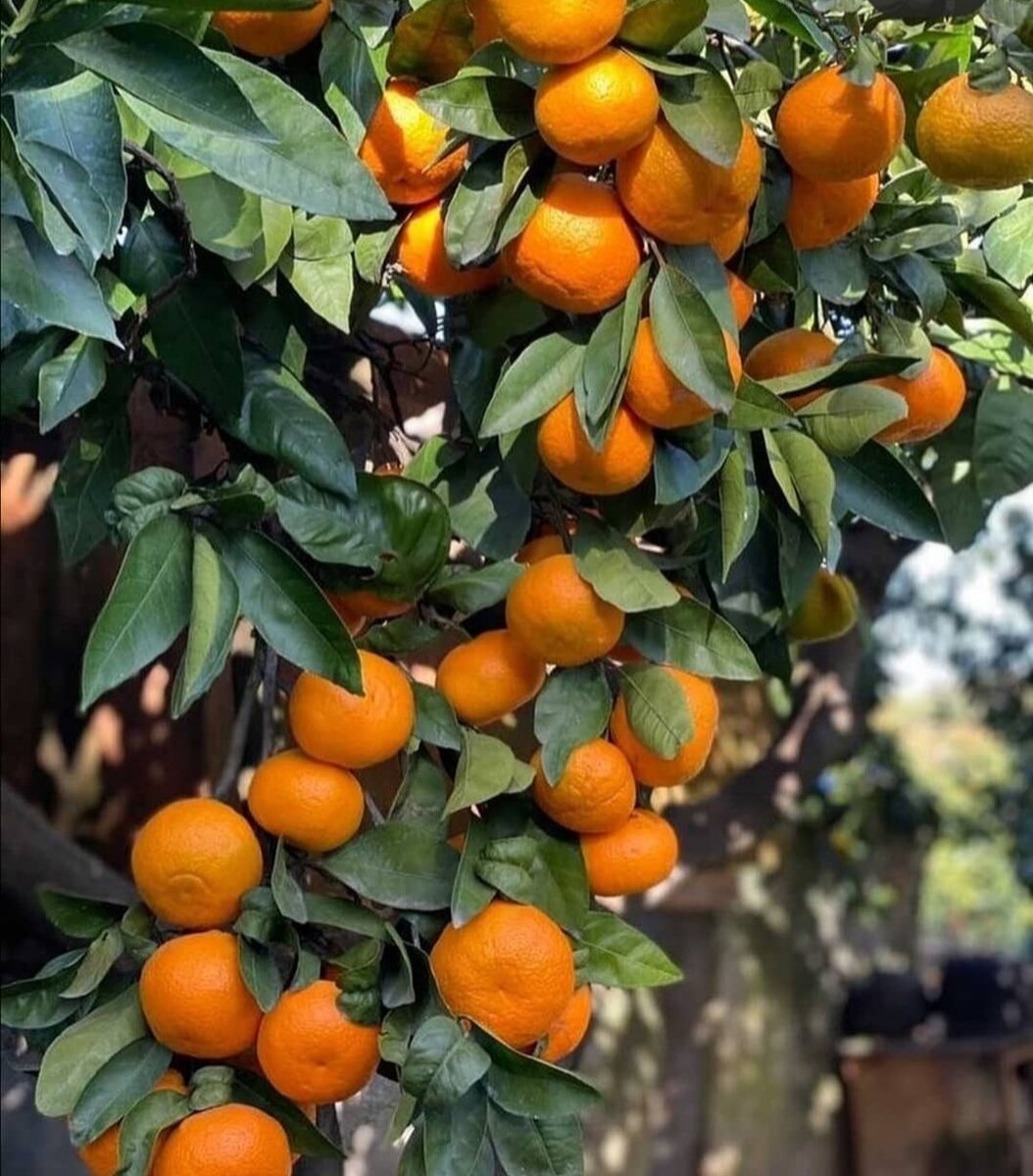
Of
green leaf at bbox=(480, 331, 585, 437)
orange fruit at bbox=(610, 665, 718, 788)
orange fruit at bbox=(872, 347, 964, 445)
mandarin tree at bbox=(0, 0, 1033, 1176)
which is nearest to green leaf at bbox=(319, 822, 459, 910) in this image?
mandarin tree at bbox=(0, 0, 1033, 1176)

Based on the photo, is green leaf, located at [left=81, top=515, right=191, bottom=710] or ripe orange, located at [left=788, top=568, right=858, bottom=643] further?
ripe orange, located at [left=788, top=568, right=858, bottom=643]

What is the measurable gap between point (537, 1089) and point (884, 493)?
13.4 inches

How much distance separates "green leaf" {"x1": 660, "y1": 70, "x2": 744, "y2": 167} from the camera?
0.58 m

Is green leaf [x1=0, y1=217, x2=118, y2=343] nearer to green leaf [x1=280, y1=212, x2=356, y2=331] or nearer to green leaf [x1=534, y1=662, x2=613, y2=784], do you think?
green leaf [x1=280, y1=212, x2=356, y2=331]

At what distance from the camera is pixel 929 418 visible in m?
0.76

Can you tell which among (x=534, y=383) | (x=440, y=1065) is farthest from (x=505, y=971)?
(x=534, y=383)

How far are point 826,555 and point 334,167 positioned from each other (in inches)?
11.6

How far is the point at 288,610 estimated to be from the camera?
0.63 metres

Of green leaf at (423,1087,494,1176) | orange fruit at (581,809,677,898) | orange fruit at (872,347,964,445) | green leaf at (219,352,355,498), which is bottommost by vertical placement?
green leaf at (423,1087,494,1176)

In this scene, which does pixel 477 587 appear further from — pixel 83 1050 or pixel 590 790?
pixel 83 1050

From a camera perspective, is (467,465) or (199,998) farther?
(467,465)

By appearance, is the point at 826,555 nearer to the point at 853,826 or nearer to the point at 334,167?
the point at 334,167

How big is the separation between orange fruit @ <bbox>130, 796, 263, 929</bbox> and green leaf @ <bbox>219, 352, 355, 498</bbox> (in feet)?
0.56

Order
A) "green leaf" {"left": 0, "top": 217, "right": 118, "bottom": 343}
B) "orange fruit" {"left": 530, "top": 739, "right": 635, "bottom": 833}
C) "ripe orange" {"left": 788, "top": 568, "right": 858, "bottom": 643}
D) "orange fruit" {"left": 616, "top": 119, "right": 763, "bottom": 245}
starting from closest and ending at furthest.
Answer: "green leaf" {"left": 0, "top": 217, "right": 118, "bottom": 343} < "orange fruit" {"left": 616, "top": 119, "right": 763, "bottom": 245} < "orange fruit" {"left": 530, "top": 739, "right": 635, "bottom": 833} < "ripe orange" {"left": 788, "top": 568, "right": 858, "bottom": 643}
